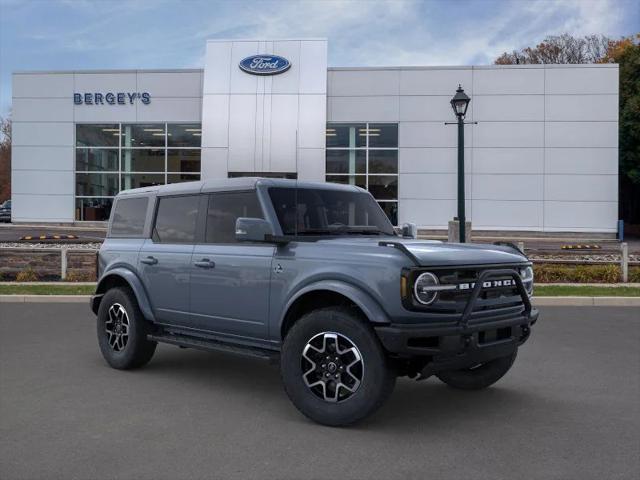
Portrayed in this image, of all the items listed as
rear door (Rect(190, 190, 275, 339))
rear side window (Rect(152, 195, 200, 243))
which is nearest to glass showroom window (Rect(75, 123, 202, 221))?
rear side window (Rect(152, 195, 200, 243))

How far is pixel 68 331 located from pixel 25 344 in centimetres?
107

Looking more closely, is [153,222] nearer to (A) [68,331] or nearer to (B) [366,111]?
(A) [68,331]

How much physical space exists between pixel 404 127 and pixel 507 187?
19.3ft

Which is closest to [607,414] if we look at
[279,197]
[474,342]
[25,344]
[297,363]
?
[474,342]

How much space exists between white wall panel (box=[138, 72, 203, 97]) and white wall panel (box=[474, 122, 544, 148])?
14.5 metres

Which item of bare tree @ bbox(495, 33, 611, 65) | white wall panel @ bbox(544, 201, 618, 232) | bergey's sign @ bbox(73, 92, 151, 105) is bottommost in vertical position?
white wall panel @ bbox(544, 201, 618, 232)

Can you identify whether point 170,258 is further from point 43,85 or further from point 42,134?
point 43,85

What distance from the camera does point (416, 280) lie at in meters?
4.32

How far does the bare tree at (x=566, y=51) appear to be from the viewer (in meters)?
51.7

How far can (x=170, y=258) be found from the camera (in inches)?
238

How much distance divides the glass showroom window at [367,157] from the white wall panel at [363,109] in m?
0.36

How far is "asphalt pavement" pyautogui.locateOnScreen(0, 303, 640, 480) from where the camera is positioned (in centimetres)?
386

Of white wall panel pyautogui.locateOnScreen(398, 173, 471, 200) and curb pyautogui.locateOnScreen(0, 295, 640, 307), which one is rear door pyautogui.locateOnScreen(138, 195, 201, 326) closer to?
curb pyautogui.locateOnScreen(0, 295, 640, 307)

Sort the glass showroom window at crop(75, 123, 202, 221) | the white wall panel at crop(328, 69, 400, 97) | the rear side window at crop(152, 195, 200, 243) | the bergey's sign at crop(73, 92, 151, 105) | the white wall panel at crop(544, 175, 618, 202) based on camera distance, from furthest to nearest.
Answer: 1. the glass showroom window at crop(75, 123, 202, 221)
2. the bergey's sign at crop(73, 92, 151, 105)
3. the white wall panel at crop(328, 69, 400, 97)
4. the white wall panel at crop(544, 175, 618, 202)
5. the rear side window at crop(152, 195, 200, 243)
